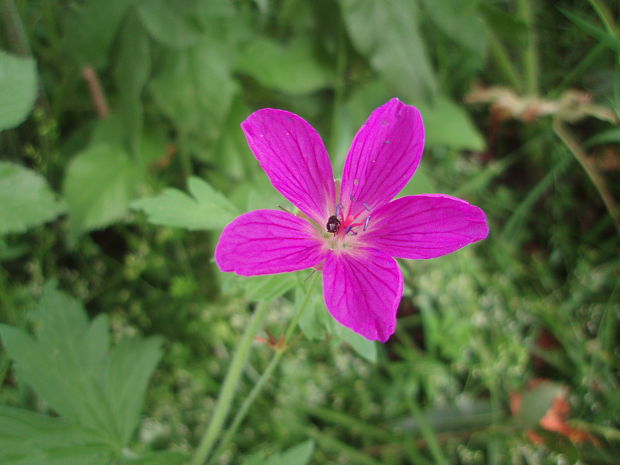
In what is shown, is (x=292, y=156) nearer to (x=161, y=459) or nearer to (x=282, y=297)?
(x=161, y=459)

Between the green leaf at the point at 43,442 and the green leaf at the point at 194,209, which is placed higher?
the green leaf at the point at 194,209

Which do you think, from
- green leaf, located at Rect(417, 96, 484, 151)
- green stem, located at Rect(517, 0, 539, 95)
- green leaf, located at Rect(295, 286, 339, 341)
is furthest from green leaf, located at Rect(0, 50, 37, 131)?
green stem, located at Rect(517, 0, 539, 95)

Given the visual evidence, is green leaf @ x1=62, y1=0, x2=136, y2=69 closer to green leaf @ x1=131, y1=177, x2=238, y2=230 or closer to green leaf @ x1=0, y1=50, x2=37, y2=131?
green leaf @ x1=0, y1=50, x2=37, y2=131

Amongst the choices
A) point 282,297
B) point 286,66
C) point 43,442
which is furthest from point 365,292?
point 286,66

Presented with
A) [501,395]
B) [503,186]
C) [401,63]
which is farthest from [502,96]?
[501,395]

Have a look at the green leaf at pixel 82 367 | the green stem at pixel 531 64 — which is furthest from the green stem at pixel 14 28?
the green stem at pixel 531 64

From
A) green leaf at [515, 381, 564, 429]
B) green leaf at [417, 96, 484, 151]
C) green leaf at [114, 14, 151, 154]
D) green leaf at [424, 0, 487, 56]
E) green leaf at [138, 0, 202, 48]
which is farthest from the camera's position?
green leaf at [417, 96, 484, 151]

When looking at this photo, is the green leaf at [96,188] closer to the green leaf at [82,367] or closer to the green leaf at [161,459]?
the green leaf at [82,367]
